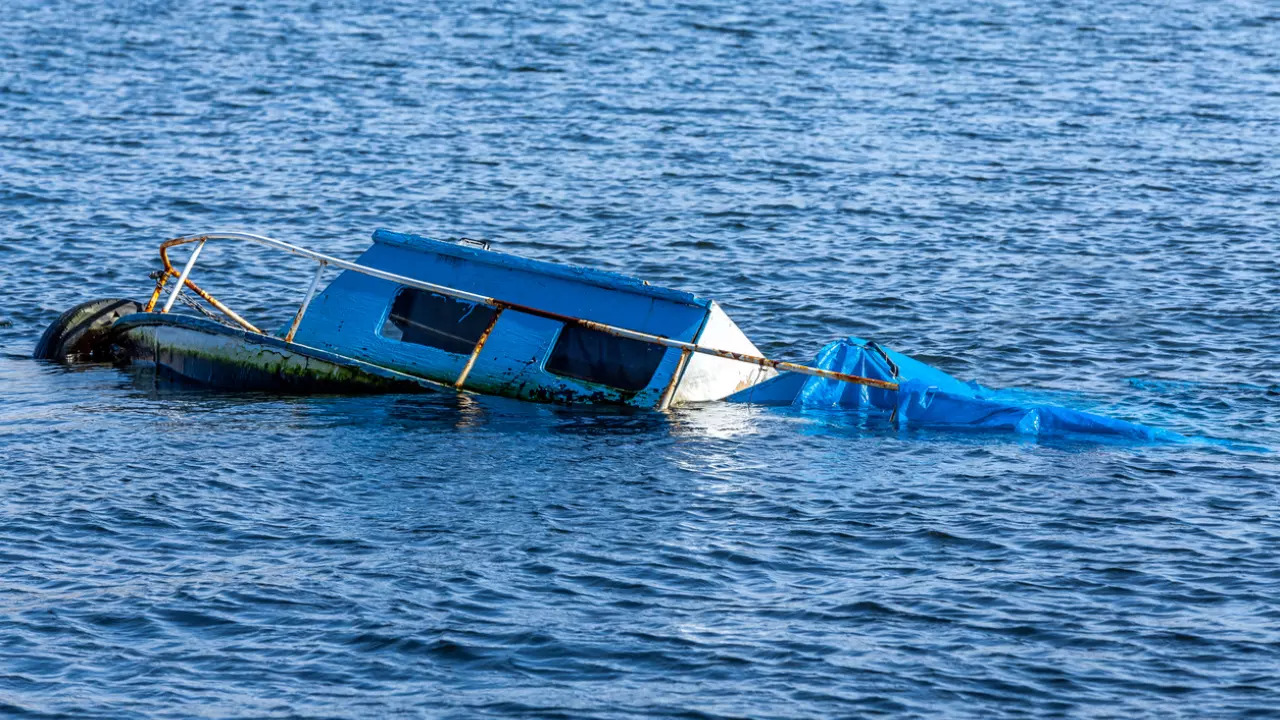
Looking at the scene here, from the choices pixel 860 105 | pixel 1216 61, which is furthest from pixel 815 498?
pixel 1216 61

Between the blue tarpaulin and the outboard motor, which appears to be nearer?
the blue tarpaulin

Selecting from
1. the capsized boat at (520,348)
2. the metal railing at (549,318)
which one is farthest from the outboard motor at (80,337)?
the metal railing at (549,318)

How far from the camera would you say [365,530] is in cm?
1537

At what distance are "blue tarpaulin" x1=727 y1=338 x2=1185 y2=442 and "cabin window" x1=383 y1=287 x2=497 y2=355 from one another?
3466mm

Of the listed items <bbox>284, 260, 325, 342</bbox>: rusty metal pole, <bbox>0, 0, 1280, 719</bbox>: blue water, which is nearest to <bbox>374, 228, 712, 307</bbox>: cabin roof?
<bbox>284, 260, 325, 342</bbox>: rusty metal pole

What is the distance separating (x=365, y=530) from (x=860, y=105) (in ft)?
82.3

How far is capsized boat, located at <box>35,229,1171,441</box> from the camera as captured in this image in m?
19.3

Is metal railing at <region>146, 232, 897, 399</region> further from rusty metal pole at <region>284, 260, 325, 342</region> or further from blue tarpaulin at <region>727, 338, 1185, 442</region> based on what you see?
blue tarpaulin at <region>727, 338, 1185, 442</region>

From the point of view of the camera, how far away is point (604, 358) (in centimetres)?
1966

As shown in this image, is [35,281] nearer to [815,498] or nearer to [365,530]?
[365,530]

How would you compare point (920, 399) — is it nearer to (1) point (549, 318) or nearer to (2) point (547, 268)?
(1) point (549, 318)

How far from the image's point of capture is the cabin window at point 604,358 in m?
19.5

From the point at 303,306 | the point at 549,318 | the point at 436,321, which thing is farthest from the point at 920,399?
the point at 303,306

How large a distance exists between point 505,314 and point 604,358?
141 centimetres
